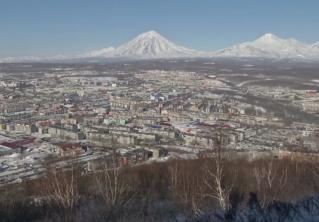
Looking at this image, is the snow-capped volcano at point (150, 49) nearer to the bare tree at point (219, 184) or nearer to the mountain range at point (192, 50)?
the mountain range at point (192, 50)

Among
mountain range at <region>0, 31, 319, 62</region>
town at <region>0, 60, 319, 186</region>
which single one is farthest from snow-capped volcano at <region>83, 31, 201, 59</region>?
town at <region>0, 60, 319, 186</region>

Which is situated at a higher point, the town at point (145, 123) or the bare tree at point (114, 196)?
the bare tree at point (114, 196)

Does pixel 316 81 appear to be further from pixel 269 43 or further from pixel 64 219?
pixel 269 43

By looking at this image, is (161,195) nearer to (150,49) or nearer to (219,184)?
(219,184)

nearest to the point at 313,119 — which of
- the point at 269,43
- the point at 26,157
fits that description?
the point at 26,157

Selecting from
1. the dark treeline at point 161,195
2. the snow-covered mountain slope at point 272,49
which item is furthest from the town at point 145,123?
the snow-covered mountain slope at point 272,49

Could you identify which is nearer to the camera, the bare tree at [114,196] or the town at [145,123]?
the bare tree at [114,196]

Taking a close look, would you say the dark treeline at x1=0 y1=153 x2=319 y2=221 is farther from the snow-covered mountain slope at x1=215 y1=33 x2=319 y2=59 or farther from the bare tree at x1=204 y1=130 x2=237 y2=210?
the snow-covered mountain slope at x1=215 y1=33 x2=319 y2=59

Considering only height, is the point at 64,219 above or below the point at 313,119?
above
